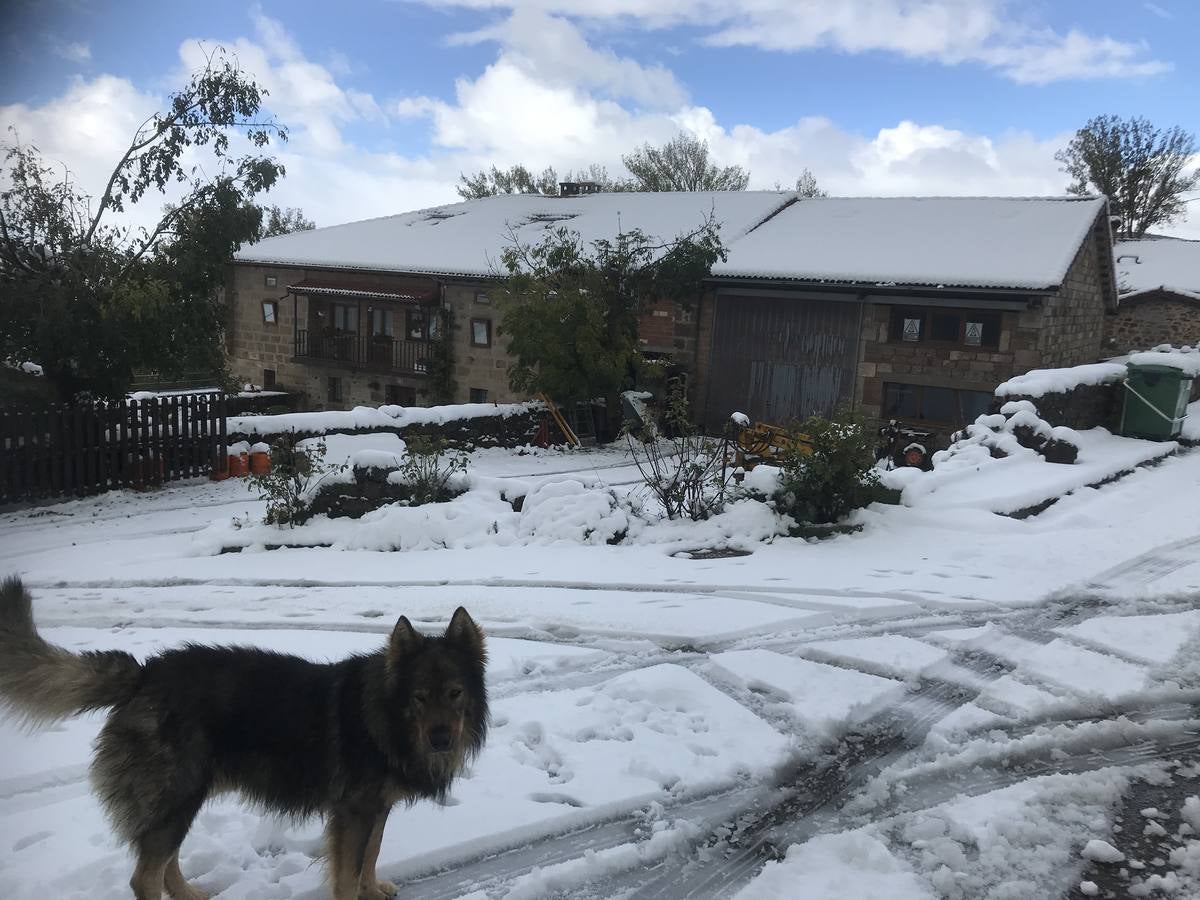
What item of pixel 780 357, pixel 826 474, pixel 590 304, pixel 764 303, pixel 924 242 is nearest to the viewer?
pixel 826 474

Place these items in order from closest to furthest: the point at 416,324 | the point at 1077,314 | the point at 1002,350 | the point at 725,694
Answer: the point at 725,694
the point at 1002,350
the point at 1077,314
the point at 416,324

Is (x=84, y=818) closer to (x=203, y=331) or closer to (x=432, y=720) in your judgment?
(x=432, y=720)

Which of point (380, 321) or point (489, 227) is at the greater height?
point (489, 227)

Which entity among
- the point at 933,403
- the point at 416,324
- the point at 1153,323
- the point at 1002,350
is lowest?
the point at 933,403

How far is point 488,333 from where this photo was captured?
24891 mm

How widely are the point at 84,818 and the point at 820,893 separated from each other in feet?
10.6

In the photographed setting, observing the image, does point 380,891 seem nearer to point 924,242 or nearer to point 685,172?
point 924,242

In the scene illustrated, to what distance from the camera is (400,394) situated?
27.4 meters

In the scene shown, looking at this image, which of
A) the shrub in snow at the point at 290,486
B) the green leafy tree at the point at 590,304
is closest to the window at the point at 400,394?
the green leafy tree at the point at 590,304

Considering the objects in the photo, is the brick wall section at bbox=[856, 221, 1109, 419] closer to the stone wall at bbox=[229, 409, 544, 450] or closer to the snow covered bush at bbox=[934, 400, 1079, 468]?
the snow covered bush at bbox=[934, 400, 1079, 468]

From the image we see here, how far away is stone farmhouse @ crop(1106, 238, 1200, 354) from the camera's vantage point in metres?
28.7

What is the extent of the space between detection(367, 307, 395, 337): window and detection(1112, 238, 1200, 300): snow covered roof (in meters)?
25.0

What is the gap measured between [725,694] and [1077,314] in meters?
19.9

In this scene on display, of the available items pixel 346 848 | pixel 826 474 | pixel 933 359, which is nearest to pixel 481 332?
pixel 933 359
